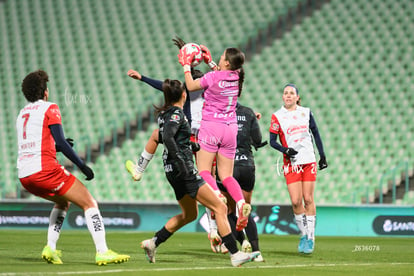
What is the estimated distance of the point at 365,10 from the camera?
21719mm

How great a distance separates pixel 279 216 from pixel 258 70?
647 centimetres

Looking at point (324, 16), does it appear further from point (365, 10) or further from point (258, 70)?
point (258, 70)

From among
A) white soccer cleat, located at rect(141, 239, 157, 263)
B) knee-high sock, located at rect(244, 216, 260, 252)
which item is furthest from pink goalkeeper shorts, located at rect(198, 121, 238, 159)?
white soccer cleat, located at rect(141, 239, 157, 263)

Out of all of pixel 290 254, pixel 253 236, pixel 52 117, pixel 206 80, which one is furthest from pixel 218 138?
pixel 290 254

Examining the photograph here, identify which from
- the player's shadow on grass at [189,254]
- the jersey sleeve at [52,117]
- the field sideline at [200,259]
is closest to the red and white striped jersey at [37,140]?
the jersey sleeve at [52,117]

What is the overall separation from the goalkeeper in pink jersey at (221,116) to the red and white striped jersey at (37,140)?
5.32 feet

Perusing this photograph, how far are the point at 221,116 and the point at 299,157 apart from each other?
2.39 metres

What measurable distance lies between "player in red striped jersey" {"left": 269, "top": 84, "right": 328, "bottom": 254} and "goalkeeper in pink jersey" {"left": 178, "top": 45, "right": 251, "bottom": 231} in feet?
6.58

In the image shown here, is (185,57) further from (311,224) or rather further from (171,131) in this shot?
(311,224)

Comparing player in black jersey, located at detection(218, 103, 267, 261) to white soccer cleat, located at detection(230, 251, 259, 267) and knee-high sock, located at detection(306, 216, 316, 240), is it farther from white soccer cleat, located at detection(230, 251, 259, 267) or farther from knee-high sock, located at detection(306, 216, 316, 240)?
white soccer cleat, located at detection(230, 251, 259, 267)

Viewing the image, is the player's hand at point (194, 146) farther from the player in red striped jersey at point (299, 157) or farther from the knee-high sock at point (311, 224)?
the knee-high sock at point (311, 224)

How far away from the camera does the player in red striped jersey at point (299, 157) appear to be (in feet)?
33.2

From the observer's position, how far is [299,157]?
10.2m

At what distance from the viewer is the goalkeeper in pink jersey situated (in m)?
7.98
